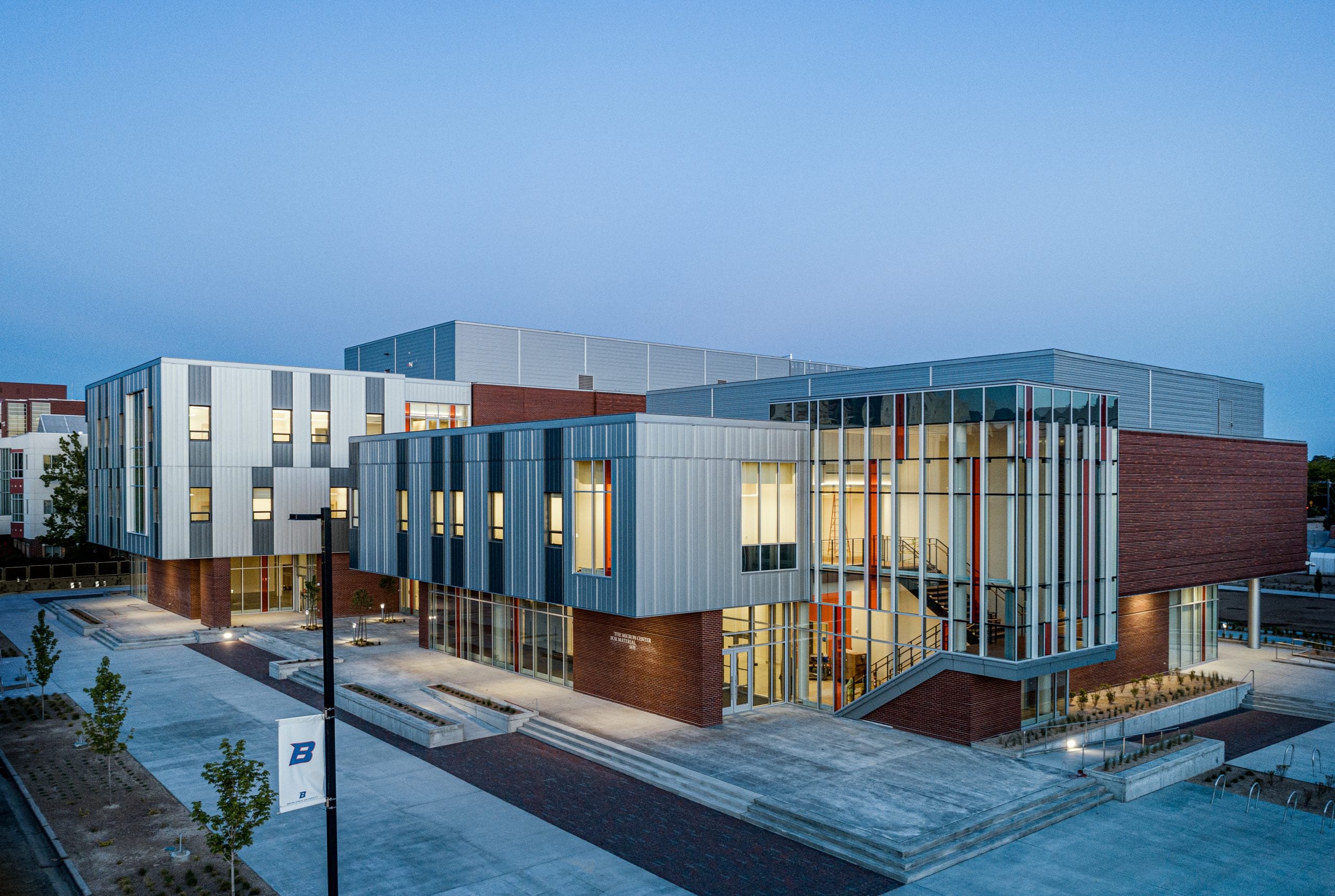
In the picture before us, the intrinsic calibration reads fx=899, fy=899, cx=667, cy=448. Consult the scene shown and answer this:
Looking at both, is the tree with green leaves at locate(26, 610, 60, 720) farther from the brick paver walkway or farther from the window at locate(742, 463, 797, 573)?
the window at locate(742, 463, 797, 573)

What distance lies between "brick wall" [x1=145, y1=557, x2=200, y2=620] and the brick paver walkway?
22.7 metres

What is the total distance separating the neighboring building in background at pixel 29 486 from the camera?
2776 inches

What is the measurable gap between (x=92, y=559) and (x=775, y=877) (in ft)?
199

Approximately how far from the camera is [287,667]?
30.8 metres

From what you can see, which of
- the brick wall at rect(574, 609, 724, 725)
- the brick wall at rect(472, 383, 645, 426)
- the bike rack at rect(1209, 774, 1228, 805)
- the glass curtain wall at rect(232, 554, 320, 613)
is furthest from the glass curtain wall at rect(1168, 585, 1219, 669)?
the glass curtain wall at rect(232, 554, 320, 613)

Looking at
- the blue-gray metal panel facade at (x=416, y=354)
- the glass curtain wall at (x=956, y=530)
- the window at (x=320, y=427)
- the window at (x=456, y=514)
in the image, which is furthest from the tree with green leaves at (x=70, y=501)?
the glass curtain wall at (x=956, y=530)

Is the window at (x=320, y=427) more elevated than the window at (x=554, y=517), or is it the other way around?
the window at (x=320, y=427)

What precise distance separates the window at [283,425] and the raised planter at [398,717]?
1728 cm

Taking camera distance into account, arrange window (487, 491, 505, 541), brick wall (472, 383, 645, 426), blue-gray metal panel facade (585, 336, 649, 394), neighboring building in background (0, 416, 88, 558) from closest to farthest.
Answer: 1. window (487, 491, 505, 541)
2. brick wall (472, 383, 645, 426)
3. blue-gray metal panel facade (585, 336, 649, 394)
4. neighboring building in background (0, 416, 88, 558)

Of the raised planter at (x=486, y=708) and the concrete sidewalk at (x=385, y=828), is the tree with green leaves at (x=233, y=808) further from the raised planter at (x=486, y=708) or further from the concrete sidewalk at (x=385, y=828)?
the raised planter at (x=486, y=708)

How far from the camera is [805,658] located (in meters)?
26.3

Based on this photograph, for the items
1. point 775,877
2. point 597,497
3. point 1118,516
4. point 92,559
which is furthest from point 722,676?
point 92,559

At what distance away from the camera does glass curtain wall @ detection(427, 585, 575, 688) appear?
95.0 feet

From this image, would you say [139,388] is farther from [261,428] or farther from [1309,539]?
[1309,539]
